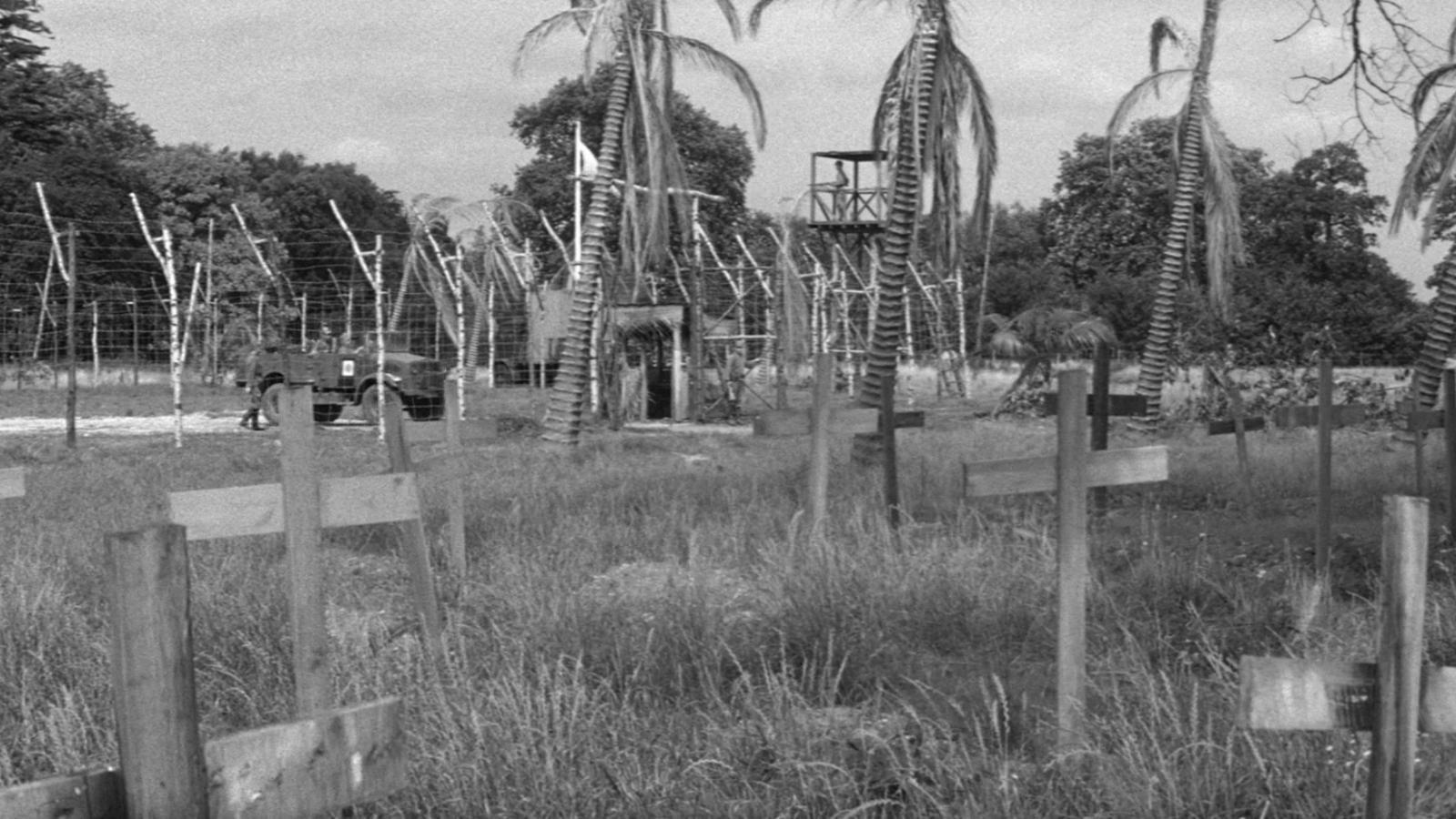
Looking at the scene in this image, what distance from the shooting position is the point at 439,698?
5.33 meters

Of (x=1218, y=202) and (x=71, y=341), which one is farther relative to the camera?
(x=1218, y=202)

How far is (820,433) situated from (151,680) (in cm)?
822

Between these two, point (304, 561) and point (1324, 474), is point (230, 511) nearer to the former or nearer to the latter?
point (304, 561)

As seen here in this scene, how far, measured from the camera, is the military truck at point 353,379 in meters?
26.3

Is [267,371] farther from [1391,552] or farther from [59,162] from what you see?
[59,162]

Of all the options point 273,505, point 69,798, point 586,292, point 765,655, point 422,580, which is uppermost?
point 586,292

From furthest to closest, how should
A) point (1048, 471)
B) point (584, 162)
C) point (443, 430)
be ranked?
point (584, 162) → point (443, 430) → point (1048, 471)

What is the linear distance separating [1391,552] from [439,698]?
2858 millimetres

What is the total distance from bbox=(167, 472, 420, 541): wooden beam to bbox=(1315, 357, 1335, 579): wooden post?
5.20 metres

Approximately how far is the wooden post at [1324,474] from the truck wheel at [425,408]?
1864 cm

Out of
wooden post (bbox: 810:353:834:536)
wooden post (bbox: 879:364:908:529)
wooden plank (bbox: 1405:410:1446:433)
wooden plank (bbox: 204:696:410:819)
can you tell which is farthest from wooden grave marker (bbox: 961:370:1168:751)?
wooden plank (bbox: 1405:410:1446:433)

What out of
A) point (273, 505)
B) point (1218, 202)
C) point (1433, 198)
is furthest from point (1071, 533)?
point (1218, 202)

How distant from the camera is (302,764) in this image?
104 inches

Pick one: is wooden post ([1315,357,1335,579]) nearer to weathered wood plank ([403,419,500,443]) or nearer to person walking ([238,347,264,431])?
weathered wood plank ([403,419,500,443])
